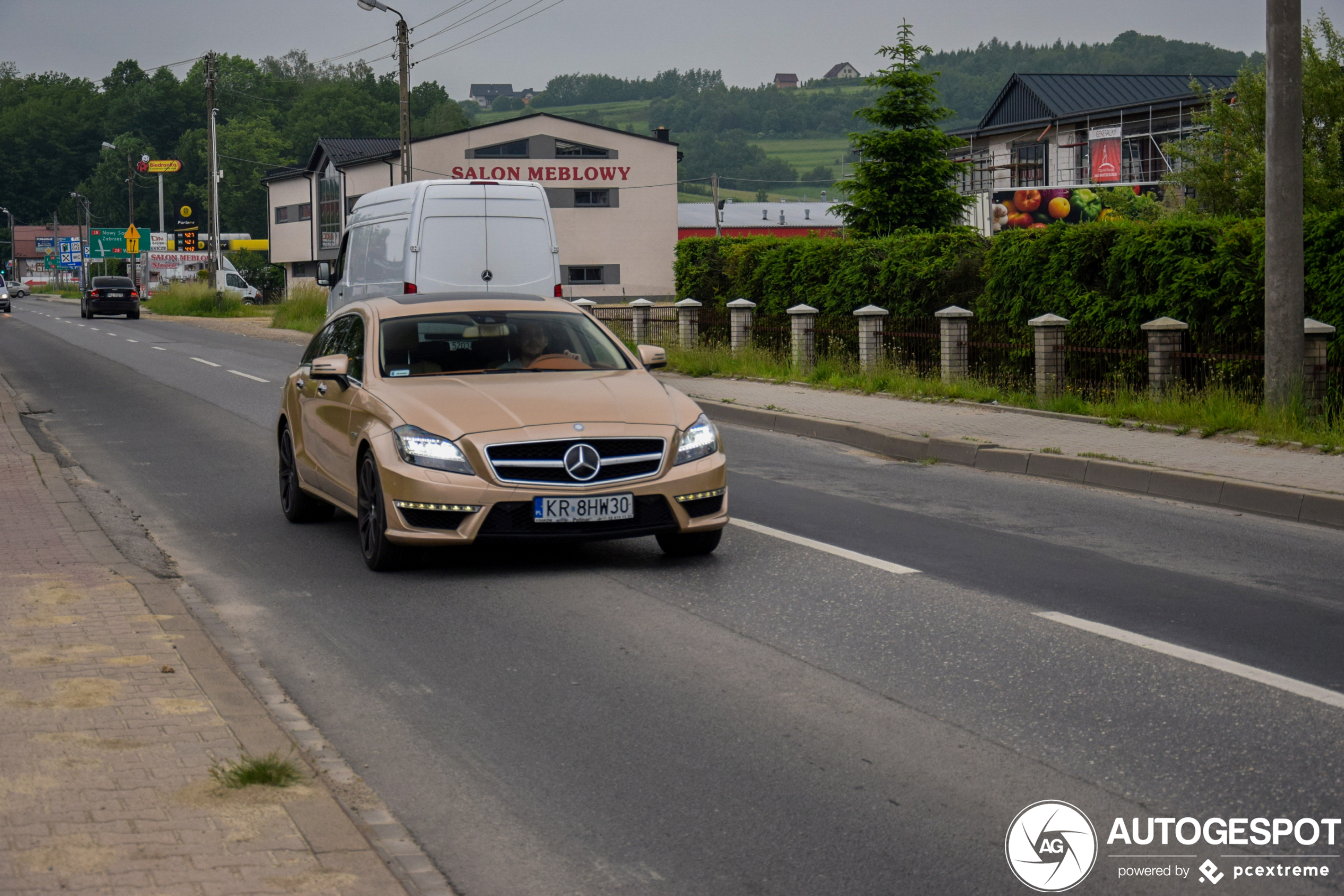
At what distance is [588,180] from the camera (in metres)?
76.2

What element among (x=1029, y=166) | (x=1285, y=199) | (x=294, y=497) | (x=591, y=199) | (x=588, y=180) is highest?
(x=588, y=180)

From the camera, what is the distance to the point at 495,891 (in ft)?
13.1

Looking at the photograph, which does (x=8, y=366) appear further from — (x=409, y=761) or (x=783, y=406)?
(x=409, y=761)

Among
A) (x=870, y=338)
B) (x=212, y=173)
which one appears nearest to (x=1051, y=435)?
(x=870, y=338)

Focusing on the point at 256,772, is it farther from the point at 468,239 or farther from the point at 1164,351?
the point at 468,239

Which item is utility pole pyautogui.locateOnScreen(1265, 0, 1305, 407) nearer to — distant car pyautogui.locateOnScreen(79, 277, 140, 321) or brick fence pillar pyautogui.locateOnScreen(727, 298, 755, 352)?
brick fence pillar pyautogui.locateOnScreen(727, 298, 755, 352)

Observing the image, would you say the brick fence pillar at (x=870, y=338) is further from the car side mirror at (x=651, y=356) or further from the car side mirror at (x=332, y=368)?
the car side mirror at (x=332, y=368)

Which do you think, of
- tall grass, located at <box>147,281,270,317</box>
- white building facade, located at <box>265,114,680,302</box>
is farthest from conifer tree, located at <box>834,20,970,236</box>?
white building facade, located at <box>265,114,680,302</box>

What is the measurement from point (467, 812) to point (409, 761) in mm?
572

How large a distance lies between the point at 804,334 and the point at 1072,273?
5743 mm

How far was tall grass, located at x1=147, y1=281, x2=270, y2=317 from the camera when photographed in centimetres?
6181

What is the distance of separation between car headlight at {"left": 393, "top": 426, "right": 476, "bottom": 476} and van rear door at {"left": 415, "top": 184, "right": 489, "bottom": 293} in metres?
10.4

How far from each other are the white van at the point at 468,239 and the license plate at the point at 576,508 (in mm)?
10627

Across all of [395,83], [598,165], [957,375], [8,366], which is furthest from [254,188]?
[957,375]
